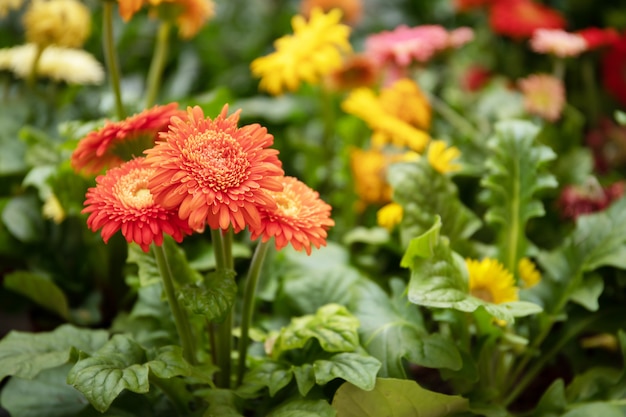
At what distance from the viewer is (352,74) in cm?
139

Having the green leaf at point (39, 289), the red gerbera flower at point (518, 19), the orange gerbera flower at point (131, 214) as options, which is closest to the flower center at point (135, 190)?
the orange gerbera flower at point (131, 214)

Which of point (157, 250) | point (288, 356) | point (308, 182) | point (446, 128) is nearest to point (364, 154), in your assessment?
point (308, 182)

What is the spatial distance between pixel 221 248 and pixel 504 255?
0.48 m

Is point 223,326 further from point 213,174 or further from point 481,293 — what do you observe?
point 481,293

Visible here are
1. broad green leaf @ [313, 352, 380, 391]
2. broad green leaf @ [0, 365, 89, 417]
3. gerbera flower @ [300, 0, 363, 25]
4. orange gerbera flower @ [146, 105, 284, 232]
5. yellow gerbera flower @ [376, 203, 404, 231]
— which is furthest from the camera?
gerbera flower @ [300, 0, 363, 25]

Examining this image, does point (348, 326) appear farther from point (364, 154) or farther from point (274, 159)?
point (364, 154)

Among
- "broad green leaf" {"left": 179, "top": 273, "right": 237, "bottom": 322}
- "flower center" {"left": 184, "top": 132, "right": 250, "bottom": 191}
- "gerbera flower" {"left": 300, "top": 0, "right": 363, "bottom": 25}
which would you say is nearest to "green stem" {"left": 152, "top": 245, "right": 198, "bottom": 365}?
"broad green leaf" {"left": 179, "top": 273, "right": 237, "bottom": 322}

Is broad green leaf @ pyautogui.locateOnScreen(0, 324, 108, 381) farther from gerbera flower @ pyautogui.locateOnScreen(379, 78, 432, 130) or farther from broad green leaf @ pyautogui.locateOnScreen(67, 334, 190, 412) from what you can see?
gerbera flower @ pyautogui.locateOnScreen(379, 78, 432, 130)

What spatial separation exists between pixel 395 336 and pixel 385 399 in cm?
10

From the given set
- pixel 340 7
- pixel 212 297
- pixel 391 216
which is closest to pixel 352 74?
pixel 340 7

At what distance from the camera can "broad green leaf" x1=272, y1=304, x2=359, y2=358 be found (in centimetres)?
79

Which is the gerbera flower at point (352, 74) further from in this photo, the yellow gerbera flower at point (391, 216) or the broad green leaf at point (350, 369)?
the broad green leaf at point (350, 369)

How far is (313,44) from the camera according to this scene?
121 centimetres

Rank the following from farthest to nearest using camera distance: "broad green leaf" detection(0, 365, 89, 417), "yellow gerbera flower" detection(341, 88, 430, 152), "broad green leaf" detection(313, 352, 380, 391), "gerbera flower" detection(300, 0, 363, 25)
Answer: "gerbera flower" detection(300, 0, 363, 25) → "yellow gerbera flower" detection(341, 88, 430, 152) → "broad green leaf" detection(0, 365, 89, 417) → "broad green leaf" detection(313, 352, 380, 391)
